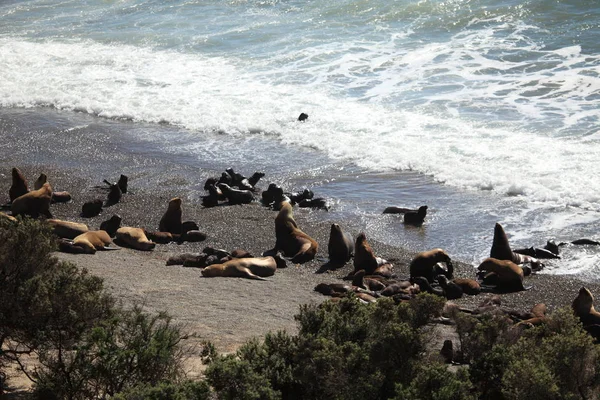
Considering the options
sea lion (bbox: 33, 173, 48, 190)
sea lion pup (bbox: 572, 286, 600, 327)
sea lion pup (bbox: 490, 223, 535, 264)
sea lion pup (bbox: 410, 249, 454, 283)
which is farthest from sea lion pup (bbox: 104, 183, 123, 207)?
sea lion pup (bbox: 572, 286, 600, 327)

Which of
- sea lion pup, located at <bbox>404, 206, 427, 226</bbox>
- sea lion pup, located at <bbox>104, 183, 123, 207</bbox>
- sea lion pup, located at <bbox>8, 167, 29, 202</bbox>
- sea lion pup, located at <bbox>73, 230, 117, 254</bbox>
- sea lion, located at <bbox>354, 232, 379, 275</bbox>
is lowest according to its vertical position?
sea lion pup, located at <bbox>404, 206, 427, 226</bbox>

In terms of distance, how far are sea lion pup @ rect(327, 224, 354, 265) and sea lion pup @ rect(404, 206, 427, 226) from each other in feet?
5.25

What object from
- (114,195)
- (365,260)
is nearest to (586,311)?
(365,260)

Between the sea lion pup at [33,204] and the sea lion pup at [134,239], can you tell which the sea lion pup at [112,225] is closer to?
the sea lion pup at [134,239]

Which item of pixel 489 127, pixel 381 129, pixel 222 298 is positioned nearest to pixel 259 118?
pixel 381 129

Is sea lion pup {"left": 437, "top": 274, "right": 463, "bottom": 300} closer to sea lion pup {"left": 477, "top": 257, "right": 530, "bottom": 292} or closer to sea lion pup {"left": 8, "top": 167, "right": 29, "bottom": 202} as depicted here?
sea lion pup {"left": 477, "top": 257, "right": 530, "bottom": 292}

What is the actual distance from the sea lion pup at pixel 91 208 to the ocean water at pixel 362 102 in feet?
6.29

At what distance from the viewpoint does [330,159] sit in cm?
1695

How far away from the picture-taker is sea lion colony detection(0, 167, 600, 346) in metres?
10.6

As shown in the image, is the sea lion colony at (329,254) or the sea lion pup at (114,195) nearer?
the sea lion colony at (329,254)

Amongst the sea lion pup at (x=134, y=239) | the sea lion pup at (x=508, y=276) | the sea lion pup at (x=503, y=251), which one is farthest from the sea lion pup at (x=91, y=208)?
the sea lion pup at (x=508, y=276)

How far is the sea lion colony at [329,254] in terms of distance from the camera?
10.6 meters

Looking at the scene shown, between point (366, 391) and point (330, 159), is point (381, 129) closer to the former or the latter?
point (330, 159)

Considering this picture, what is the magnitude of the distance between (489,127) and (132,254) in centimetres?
902
